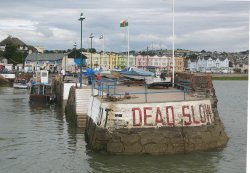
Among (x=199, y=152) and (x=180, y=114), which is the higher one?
(x=180, y=114)

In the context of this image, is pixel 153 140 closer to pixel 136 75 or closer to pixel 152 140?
pixel 152 140

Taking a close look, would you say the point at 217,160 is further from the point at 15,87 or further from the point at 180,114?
the point at 15,87

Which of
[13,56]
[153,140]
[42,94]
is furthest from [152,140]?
[13,56]

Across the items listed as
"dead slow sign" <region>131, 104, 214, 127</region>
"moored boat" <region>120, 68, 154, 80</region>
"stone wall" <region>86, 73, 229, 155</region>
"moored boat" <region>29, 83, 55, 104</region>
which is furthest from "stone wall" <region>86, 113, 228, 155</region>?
"moored boat" <region>29, 83, 55, 104</region>

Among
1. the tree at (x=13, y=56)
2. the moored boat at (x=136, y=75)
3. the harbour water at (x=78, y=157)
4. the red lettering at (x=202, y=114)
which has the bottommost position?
the harbour water at (x=78, y=157)

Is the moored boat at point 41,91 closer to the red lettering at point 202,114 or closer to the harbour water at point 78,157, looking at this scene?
the harbour water at point 78,157

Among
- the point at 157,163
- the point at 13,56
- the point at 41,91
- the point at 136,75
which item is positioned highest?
the point at 13,56

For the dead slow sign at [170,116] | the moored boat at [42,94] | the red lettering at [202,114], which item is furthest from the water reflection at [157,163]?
the moored boat at [42,94]

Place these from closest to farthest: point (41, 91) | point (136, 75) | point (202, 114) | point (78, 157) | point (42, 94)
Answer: point (78, 157)
point (202, 114)
point (136, 75)
point (42, 94)
point (41, 91)

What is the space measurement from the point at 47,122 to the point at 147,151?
46.7 ft

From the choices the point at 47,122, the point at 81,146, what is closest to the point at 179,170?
the point at 81,146

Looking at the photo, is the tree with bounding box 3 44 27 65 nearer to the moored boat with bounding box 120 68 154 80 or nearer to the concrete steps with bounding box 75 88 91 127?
the moored boat with bounding box 120 68 154 80

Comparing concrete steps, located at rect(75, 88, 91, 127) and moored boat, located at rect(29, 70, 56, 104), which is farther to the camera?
moored boat, located at rect(29, 70, 56, 104)

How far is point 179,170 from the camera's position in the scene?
15570 millimetres
